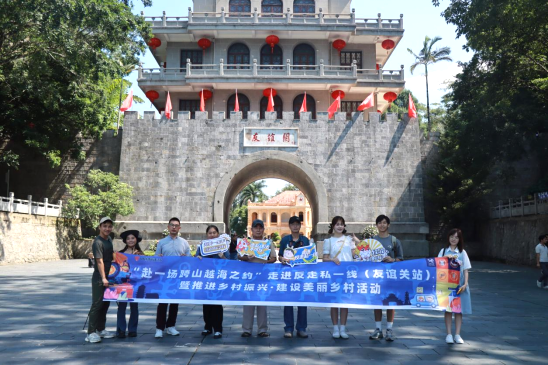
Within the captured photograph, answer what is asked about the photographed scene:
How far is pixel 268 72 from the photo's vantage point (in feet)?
80.9

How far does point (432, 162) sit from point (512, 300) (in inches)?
527

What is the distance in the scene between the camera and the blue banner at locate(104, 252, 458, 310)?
5871mm

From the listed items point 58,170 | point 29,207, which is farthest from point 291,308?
point 58,170

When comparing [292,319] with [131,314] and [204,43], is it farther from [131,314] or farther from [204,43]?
[204,43]

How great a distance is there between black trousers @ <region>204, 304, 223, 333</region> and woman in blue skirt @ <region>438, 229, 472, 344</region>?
Result: 2.87m

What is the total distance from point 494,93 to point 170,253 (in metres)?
14.2

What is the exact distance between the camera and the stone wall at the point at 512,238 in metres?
17.3

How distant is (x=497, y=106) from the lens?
16.3m

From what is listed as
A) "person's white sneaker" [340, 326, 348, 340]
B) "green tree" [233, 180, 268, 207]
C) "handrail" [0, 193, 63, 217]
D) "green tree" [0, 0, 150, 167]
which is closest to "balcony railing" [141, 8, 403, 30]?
"green tree" [0, 0, 150, 167]

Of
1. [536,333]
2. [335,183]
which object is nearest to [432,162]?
[335,183]

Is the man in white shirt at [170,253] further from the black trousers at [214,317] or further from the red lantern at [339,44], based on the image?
the red lantern at [339,44]

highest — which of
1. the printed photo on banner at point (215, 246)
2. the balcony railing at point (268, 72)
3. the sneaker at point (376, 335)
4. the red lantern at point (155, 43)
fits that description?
the red lantern at point (155, 43)

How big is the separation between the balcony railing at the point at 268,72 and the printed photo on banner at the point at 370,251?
19.3 meters

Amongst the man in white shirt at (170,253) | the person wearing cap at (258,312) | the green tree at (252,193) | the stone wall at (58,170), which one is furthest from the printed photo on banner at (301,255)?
the green tree at (252,193)
